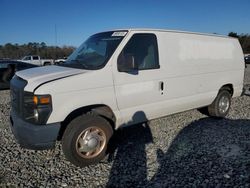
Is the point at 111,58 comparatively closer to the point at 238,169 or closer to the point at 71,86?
the point at 71,86

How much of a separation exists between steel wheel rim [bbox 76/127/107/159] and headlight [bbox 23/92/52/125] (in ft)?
2.18

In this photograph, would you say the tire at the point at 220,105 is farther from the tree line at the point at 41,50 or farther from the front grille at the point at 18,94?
the tree line at the point at 41,50

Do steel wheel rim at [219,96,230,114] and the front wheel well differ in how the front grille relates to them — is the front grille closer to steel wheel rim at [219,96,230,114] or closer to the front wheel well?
the front wheel well

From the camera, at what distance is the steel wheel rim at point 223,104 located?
6.41 m

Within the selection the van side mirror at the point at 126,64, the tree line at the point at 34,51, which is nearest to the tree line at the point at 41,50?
the tree line at the point at 34,51

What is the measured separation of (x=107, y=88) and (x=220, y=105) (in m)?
3.75

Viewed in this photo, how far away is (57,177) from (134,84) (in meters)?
1.95

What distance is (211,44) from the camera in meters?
5.79

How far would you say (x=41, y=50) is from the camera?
56219mm

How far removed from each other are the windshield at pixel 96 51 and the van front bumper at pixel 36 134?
1.17 metres

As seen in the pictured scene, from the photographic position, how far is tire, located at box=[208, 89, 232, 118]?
245 inches

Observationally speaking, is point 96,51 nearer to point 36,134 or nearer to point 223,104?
point 36,134

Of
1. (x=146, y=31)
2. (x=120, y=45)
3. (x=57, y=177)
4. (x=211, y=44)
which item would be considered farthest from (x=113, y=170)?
(x=211, y=44)

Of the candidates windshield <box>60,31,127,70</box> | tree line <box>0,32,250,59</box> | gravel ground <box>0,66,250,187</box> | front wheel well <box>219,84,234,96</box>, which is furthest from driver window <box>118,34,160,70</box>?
tree line <box>0,32,250,59</box>
